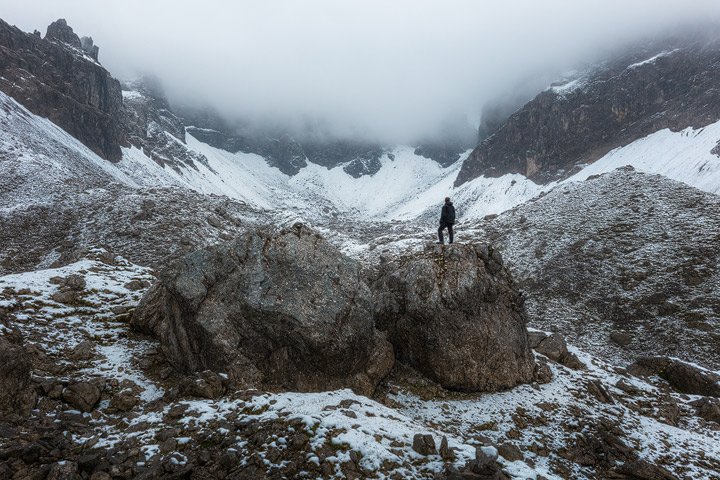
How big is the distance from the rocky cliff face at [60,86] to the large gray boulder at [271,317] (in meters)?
81.6

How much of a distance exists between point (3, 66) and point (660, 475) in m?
103

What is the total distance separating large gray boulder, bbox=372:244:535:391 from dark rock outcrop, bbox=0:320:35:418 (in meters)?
10.5

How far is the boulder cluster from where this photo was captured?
1199 centimetres

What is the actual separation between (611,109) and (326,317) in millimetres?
114336

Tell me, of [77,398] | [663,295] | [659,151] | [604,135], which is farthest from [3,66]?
[604,135]

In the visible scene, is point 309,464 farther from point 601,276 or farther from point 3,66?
point 3,66

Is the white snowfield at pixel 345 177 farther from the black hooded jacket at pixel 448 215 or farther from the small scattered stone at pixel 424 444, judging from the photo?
the small scattered stone at pixel 424 444

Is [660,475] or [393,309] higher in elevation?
[393,309]

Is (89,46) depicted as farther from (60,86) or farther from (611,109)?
(611,109)

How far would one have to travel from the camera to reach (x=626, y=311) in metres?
24.2

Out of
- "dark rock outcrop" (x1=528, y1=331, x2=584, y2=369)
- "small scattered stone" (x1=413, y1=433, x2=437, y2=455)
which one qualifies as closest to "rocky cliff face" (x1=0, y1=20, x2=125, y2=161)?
"dark rock outcrop" (x1=528, y1=331, x2=584, y2=369)

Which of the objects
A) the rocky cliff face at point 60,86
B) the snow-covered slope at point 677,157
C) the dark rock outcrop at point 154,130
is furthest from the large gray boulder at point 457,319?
the dark rock outcrop at point 154,130

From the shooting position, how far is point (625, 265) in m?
28.0

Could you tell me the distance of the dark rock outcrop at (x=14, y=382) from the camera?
8.91m
